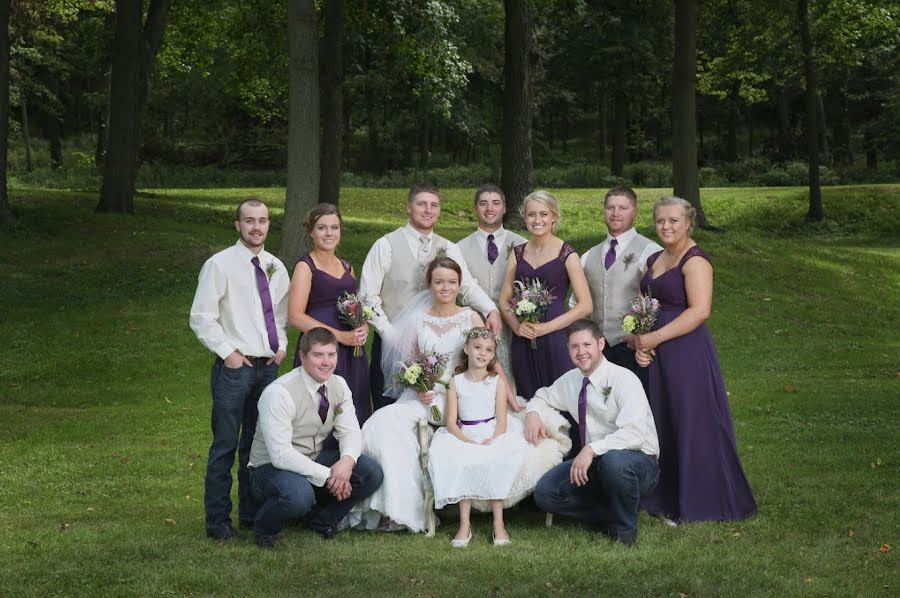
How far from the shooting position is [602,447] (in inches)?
275

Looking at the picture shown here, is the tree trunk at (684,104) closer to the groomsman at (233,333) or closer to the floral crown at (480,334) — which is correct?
the floral crown at (480,334)

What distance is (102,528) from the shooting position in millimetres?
7566

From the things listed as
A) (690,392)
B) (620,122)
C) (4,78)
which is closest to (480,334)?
(690,392)

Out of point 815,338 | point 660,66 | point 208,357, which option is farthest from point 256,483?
point 660,66

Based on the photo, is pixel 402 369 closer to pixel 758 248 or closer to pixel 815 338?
pixel 815 338

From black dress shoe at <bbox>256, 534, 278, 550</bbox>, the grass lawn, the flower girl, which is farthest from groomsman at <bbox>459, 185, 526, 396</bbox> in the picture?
black dress shoe at <bbox>256, 534, 278, 550</bbox>

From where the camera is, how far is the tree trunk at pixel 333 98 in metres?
20.8

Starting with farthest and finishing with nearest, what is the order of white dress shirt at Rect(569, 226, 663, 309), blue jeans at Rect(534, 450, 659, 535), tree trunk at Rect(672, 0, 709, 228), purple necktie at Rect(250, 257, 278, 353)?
tree trunk at Rect(672, 0, 709, 228) → white dress shirt at Rect(569, 226, 663, 309) → purple necktie at Rect(250, 257, 278, 353) → blue jeans at Rect(534, 450, 659, 535)

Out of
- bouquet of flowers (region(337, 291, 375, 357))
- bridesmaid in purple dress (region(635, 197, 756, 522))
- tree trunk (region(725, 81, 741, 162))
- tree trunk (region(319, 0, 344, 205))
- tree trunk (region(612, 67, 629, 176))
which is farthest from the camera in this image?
tree trunk (region(725, 81, 741, 162))

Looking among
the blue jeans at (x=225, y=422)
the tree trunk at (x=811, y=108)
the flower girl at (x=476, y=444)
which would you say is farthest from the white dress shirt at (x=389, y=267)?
the tree trunk at (x=811, y=108)

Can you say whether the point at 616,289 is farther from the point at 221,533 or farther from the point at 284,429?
the point at 221,533

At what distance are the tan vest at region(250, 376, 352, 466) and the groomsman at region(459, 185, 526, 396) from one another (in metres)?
1.58

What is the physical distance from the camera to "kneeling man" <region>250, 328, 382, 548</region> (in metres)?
6.79

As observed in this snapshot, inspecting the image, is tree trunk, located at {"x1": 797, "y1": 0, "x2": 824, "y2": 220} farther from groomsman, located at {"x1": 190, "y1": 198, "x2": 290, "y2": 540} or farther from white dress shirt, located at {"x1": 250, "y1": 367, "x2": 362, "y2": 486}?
white dress shirt, located at {"x1": 250, "y1": 367, "x2": 362, "y2": 486}
